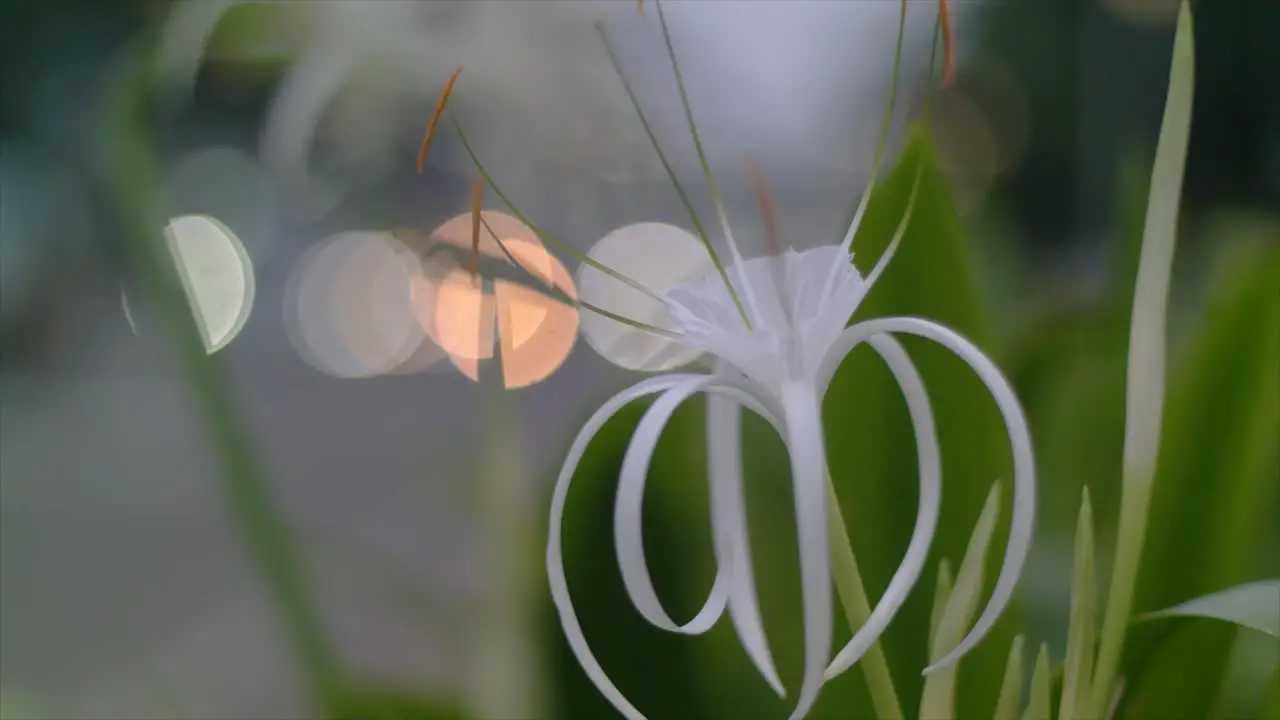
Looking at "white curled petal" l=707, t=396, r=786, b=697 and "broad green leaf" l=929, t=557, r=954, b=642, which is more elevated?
"white curled petal" l=707, t=396, r=786, b=697

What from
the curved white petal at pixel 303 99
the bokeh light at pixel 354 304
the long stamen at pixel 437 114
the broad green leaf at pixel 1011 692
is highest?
the curved white petal at pixel 303 99

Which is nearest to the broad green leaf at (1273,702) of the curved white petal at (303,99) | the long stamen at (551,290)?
the long stamen at (551,290)

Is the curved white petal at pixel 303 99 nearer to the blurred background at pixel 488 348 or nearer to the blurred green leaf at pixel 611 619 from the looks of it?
the blurred background at pixel 488 348

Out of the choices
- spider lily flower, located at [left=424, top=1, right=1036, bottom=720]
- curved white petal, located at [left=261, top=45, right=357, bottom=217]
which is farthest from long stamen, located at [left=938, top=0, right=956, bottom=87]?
curved white petal, located at [left=261, top=45, right=357, bottom=217]

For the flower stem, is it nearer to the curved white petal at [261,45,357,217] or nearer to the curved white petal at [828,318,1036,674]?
the curved white petal at [828,318,1036,674]

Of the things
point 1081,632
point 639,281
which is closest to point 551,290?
point 639,281

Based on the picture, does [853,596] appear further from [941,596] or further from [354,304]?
[354,304]
